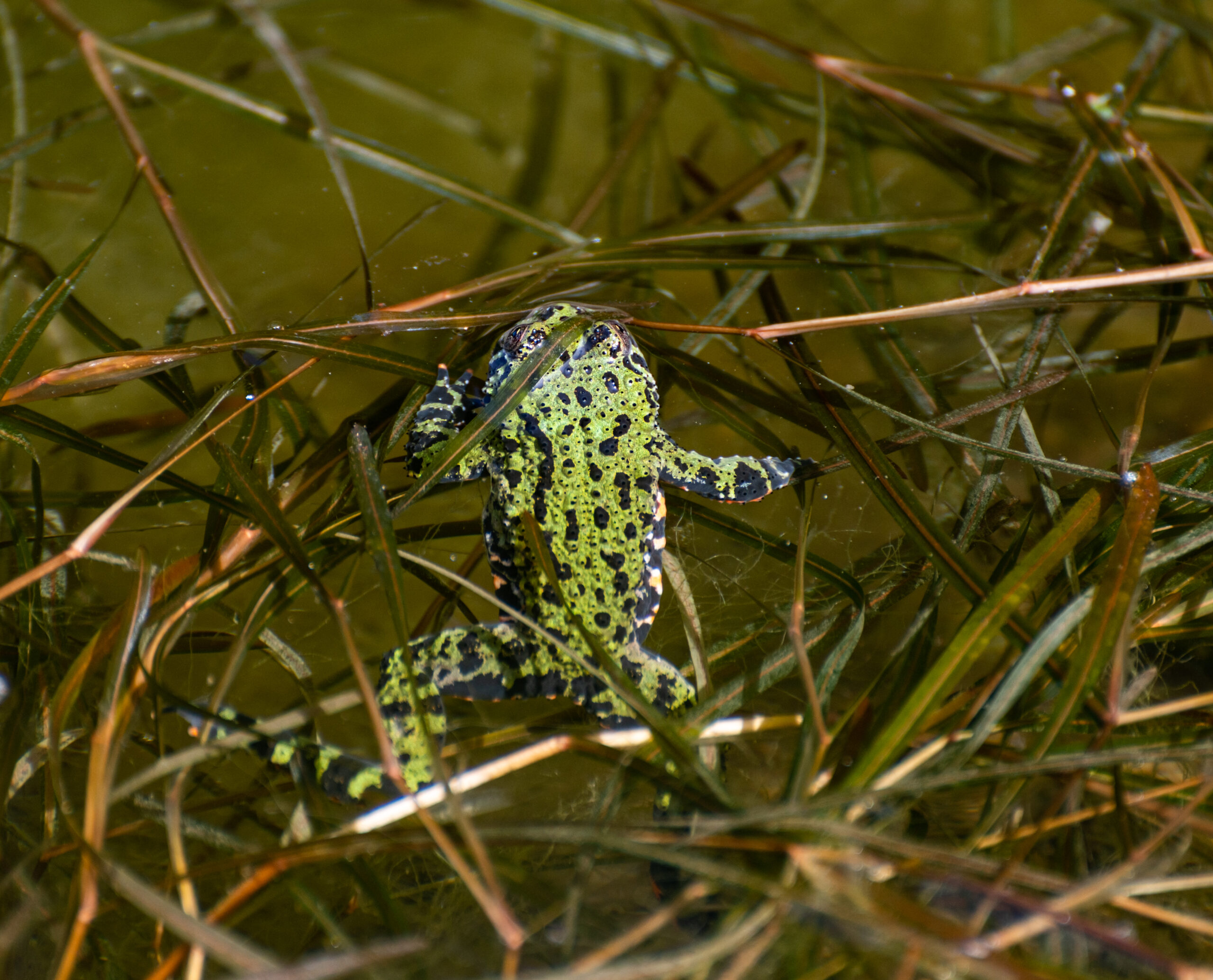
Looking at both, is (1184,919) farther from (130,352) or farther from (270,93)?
(270,93)

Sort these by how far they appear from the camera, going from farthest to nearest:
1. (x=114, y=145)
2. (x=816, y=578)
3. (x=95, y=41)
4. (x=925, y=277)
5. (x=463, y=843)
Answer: (x=114, y=145) < (x=95, y=41) < (x=925, y=277) < (x=816, y=578) < (x=463, y=843)

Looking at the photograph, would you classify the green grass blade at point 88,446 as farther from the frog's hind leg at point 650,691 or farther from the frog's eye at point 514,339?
the frog's hind leg at point 650,691

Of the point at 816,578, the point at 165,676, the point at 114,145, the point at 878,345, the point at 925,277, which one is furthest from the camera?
the point at 114,145

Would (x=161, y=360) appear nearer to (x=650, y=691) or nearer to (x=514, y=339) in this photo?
(x=514, y=339)

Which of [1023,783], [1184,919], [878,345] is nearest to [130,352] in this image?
[878,345]

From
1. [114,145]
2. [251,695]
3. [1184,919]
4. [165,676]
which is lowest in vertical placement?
[1184,919]

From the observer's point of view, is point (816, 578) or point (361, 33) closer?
point (816, 578)

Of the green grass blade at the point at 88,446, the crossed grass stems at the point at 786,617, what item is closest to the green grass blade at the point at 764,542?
the crossed grass stems at the point at 786,617
